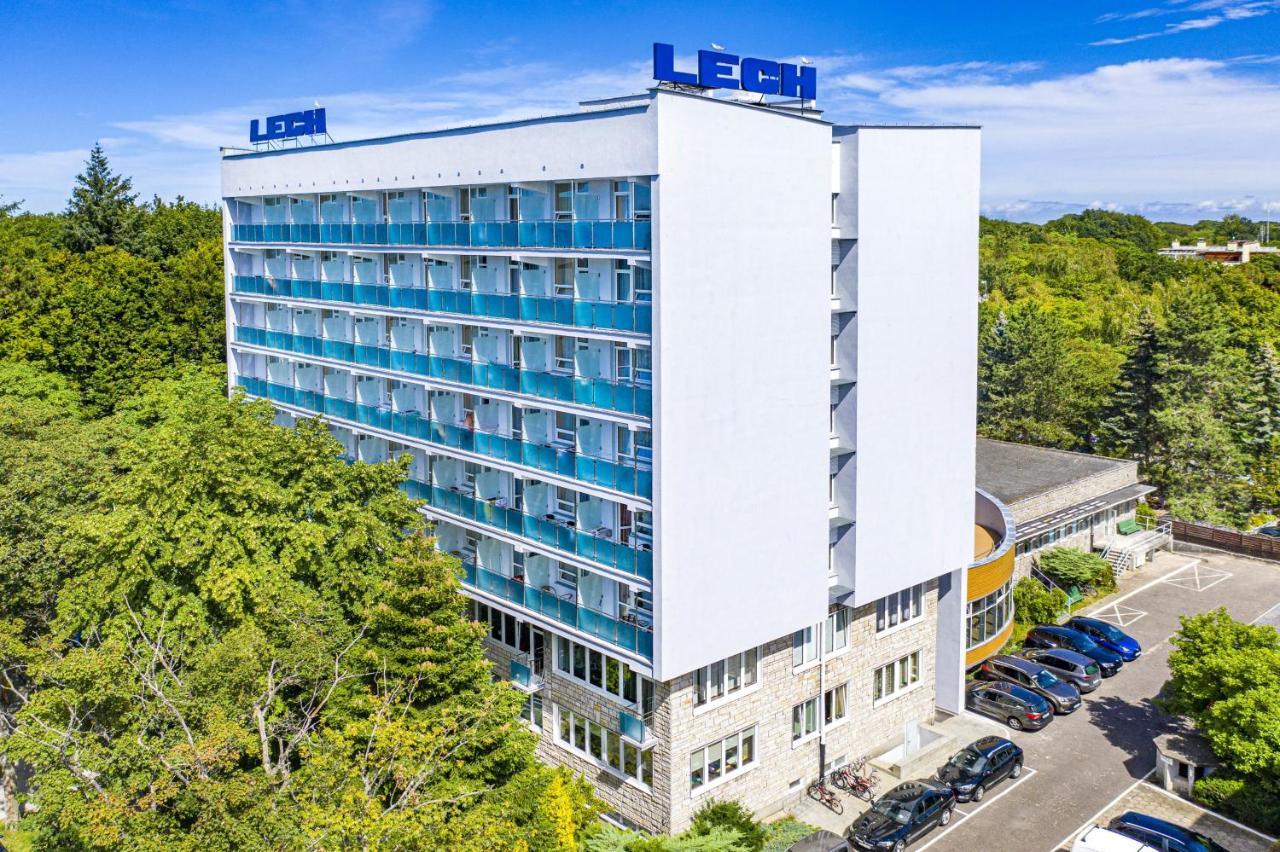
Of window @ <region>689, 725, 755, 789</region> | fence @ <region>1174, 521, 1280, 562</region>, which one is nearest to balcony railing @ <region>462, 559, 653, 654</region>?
window @ <region>689, 725, 755, 789</region>

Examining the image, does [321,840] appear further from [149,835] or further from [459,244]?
[459,244]

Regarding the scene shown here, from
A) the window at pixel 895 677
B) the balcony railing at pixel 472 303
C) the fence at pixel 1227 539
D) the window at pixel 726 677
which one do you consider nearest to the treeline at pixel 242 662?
the window at pixel 726 677

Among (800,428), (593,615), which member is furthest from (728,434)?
(593,615)

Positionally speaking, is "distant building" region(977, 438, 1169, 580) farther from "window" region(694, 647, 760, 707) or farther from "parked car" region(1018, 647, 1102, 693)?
"window" region(694, 647, 760, 707)

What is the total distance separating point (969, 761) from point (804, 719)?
16.5 ft

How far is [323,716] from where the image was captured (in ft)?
82.2

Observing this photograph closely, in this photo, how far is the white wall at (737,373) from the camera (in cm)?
2456

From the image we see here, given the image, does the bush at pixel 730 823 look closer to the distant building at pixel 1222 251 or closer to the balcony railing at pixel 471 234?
the balcony railing at pixel 471 234

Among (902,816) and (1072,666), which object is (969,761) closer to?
(902,816)

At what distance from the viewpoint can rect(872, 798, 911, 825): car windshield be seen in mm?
27734

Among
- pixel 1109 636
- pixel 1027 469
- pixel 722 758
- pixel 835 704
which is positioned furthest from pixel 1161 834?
pixel 1027 469

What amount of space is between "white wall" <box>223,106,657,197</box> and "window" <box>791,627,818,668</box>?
13383 millimetres

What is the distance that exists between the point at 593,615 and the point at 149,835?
12046 millimetres

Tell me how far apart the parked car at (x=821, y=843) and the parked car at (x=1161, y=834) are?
707 centimetres
